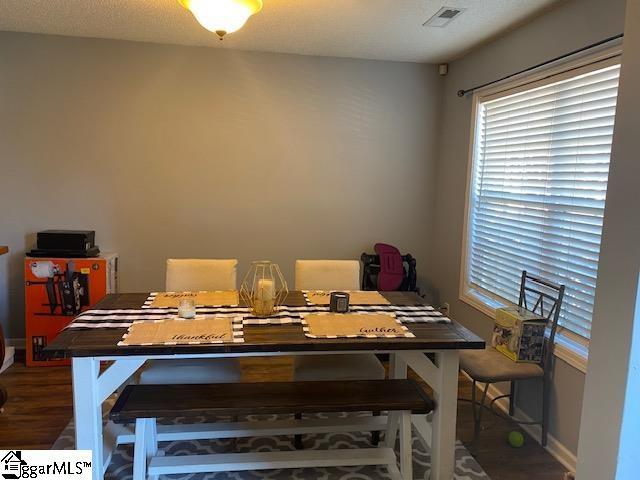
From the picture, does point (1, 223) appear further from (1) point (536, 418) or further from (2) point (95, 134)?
(1) point (536, 418)

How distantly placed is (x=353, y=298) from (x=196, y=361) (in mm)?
867

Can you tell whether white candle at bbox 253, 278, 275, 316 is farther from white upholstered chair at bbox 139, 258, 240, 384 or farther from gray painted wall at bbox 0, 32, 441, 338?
gray painted wall at bbox 0, 32, 441, 338

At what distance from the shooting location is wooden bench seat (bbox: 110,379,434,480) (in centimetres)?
199

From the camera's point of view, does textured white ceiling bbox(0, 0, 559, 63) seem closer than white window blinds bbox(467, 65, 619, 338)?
No

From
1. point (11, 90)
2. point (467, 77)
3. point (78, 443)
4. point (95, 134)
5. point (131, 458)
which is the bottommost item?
point (131, 458)

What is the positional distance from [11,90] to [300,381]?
9.96ft

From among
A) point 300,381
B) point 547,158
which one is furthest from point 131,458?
point 547,158

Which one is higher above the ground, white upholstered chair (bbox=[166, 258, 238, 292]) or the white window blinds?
the white window blinds

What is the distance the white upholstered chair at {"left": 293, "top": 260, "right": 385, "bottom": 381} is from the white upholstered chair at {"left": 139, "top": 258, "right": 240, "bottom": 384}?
1.13 feet

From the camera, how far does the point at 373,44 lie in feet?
11.4

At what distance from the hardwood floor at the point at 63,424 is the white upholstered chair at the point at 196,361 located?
734 mm

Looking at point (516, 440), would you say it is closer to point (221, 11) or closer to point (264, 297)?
point (264, 297)

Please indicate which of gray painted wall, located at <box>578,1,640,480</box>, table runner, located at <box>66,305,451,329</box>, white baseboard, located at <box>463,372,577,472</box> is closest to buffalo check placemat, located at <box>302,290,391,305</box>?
table runner, located at <box>66,305,451,329</box>

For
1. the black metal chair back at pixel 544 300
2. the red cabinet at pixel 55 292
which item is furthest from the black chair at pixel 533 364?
the red cabinet at pixel 55 292
